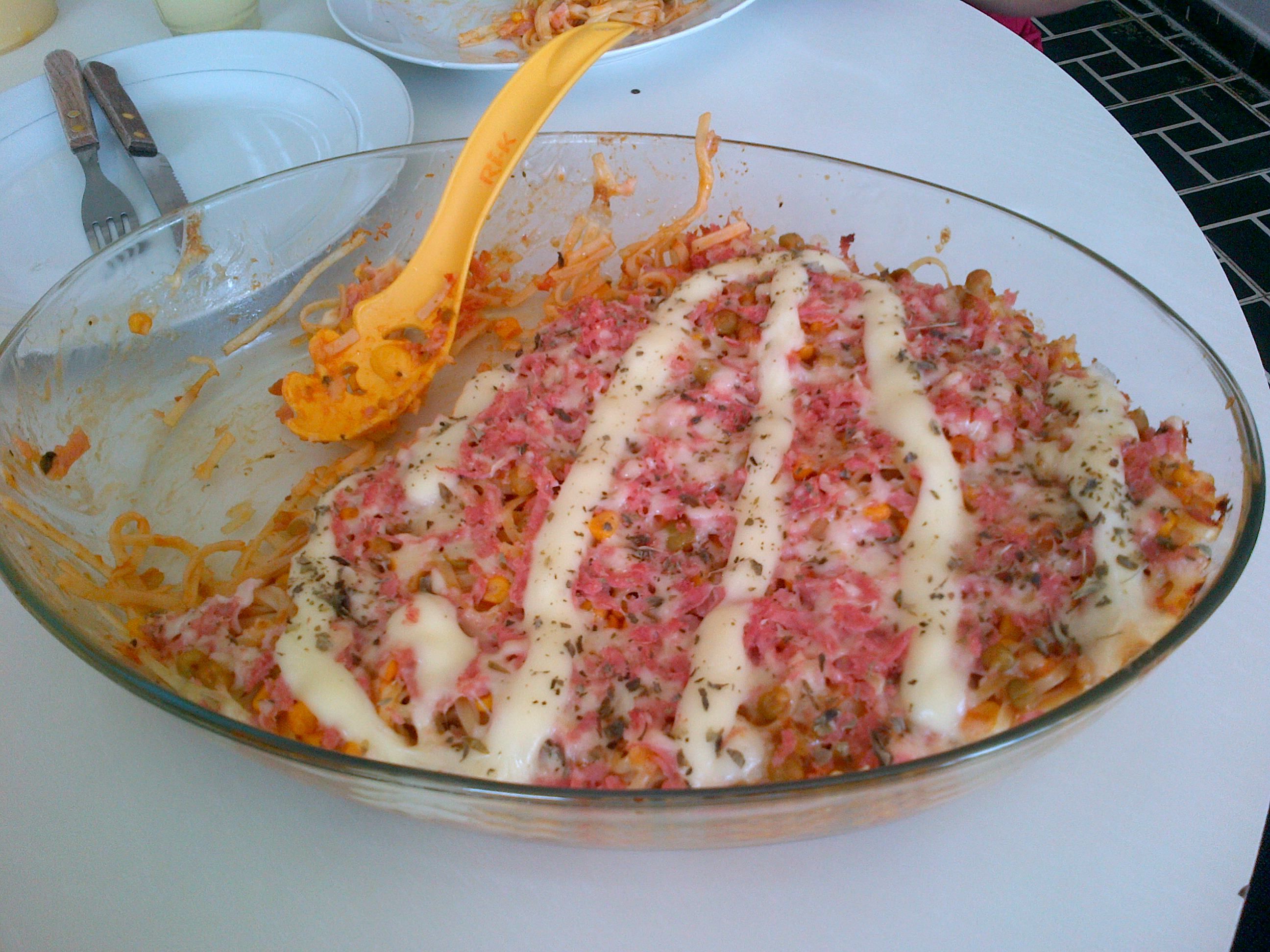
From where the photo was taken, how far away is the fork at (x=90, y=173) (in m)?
1.62

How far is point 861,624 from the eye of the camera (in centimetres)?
105

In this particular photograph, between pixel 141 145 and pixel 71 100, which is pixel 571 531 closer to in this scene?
pixel 141 145

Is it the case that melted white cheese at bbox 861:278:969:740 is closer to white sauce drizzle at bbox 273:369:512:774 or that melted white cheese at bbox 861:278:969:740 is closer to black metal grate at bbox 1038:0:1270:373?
white sauce drizzle at bbox 273:369:512:774

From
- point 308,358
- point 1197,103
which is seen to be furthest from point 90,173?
point 1197,103

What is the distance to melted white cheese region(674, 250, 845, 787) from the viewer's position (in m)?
0.97

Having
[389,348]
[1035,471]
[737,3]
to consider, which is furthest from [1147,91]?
[389,348]

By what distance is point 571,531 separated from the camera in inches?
45.9

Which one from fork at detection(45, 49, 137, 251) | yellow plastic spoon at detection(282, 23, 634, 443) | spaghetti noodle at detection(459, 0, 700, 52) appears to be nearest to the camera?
yellow plastic spoon at detection(282, 23, 634, 443)

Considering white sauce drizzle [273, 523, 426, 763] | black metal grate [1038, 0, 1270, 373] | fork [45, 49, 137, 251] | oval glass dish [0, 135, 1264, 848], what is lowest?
white sauce drizzle [273, 523, 426, 763]

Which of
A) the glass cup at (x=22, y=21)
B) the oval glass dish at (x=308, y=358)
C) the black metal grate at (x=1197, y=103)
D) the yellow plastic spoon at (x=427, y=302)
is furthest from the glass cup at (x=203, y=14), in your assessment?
the black metal grate at (x=1197, y=103)

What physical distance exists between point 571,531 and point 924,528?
0.41 metres

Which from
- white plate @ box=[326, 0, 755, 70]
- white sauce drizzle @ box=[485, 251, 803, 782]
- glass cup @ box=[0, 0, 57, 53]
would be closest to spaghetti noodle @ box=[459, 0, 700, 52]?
white plate @ box=[326, 0, 755, 70]

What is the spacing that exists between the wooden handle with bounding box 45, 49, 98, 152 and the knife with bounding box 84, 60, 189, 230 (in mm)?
30

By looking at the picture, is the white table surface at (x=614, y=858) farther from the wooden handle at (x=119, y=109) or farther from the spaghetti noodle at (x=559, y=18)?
the spaghetti noodle at (x=559, y=18)
